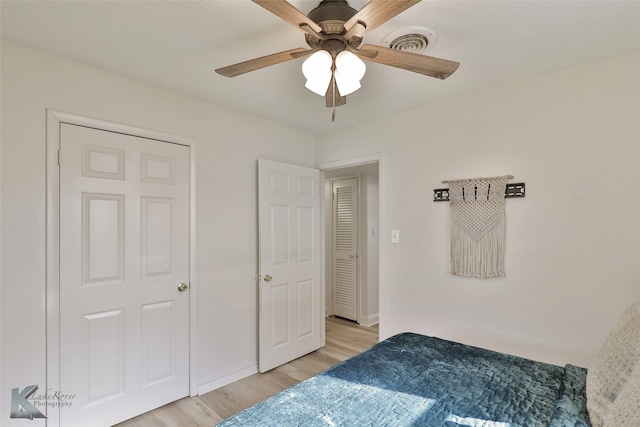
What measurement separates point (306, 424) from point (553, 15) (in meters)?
2.07

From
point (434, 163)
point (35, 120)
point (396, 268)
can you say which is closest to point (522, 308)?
point (396, 268)

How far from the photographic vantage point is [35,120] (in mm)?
1804

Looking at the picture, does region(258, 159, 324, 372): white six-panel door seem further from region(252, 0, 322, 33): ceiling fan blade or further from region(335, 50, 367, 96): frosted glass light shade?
region(252, 0, 322, 33): ceiling fan blade

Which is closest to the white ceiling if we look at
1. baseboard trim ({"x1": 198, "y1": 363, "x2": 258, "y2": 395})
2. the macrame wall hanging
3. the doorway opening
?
the macrame wall hanging

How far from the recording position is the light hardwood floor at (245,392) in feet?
7.08

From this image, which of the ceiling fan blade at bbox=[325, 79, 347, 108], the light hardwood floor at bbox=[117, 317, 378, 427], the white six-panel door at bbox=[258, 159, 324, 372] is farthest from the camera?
the white six-panel door at bbox=[258, 159, 324, 372]

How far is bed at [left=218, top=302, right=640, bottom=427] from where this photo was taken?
3.55 ft

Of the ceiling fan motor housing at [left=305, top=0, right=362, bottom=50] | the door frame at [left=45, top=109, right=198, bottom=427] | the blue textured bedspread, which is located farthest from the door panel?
the door frame at [left=45, top=109, right=198, bottom=427]

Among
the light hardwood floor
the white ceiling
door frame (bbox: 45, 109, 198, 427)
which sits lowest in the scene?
the light hardwood floor

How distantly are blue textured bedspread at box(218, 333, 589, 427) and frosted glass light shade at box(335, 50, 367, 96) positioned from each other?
1355mm

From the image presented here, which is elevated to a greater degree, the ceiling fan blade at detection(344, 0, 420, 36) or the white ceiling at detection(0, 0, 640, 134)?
the white ceiling at detection(0, 0, 640, 134)

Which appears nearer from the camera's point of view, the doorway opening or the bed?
the bed

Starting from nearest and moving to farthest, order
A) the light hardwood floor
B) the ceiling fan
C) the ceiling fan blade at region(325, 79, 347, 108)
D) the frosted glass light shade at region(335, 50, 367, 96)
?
the ceiling fan → the frosted glass light shade at region(335, 50, 367, 96) → the ceiling fan blade at region(325, 79, 347, 108) → the light hardwood floor

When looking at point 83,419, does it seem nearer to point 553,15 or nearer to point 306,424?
point 306,424
